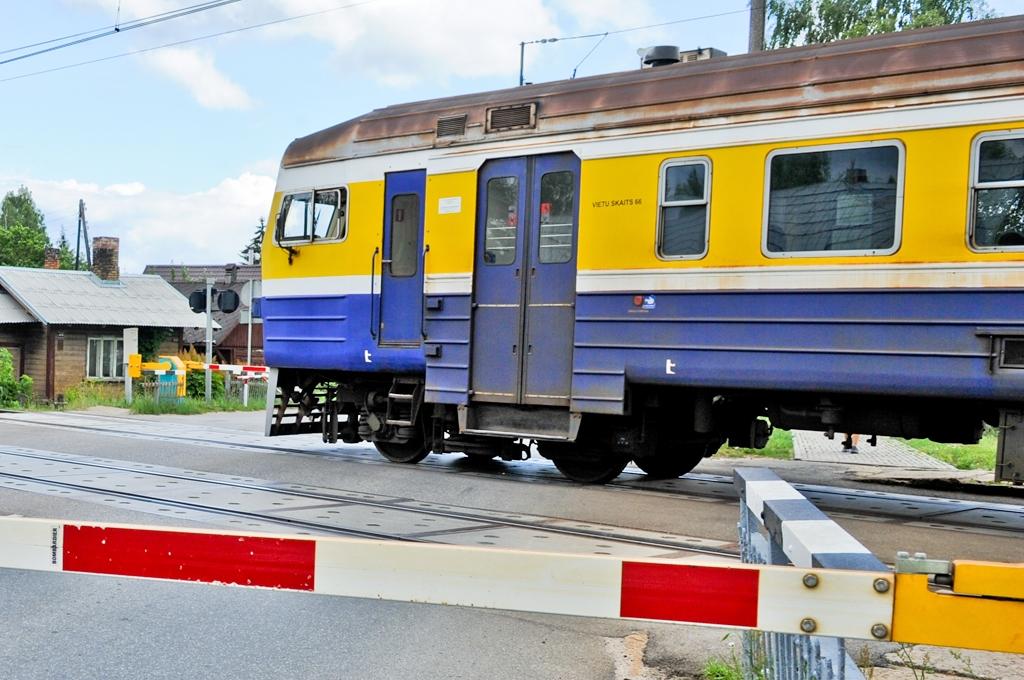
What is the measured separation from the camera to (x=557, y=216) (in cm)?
1086

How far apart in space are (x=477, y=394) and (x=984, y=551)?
200 inches

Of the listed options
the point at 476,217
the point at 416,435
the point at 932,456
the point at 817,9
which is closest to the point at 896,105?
the point at 476,217

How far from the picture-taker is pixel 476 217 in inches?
449

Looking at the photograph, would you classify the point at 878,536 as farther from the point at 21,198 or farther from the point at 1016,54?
the point at 21,198

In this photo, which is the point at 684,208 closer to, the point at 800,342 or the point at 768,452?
the point at 800,342

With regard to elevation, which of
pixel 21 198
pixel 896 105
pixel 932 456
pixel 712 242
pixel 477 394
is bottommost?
pixel 932 456

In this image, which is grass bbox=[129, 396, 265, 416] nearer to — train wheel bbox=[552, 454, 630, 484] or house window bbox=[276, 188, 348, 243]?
house window bbox=[276, 188, 348, 243]

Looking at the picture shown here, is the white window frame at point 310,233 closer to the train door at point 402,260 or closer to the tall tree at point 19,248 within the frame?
the train door at point 402,260

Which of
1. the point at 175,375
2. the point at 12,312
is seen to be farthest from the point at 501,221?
the point at 12,312

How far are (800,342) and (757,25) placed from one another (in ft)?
27.4

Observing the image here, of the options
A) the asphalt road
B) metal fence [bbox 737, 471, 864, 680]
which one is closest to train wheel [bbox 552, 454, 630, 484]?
the asphalt road

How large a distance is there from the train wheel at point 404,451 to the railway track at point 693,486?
0.12 meters

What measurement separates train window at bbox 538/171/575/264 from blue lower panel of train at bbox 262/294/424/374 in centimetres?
197

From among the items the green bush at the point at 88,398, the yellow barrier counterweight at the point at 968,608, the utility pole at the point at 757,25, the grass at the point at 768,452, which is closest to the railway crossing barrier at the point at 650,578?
the yellow barrier counterweight at the point at 968,608
